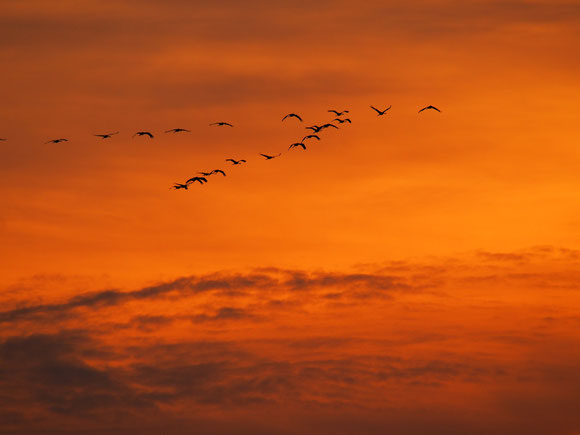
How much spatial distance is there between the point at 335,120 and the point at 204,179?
61.5ft

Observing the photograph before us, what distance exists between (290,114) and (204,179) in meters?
14.8

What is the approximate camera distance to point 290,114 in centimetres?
9844

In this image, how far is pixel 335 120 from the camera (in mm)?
99875

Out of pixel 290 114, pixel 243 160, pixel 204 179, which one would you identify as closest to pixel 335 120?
pixel 290 114

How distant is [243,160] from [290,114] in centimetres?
806

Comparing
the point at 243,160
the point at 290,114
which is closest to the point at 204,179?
the point at 243,160

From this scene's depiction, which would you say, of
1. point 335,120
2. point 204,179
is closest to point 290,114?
point 335,120

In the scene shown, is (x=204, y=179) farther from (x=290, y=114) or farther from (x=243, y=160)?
(x=290, y=114)

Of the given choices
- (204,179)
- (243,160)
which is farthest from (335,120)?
(204,179)

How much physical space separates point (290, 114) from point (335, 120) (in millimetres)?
5795

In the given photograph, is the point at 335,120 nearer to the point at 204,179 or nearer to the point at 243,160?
the point at 243,160

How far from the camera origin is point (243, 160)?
98.9 m

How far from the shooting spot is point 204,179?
10444 centimetres
